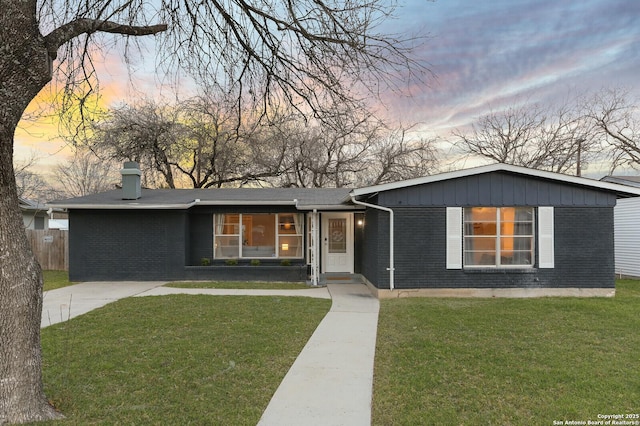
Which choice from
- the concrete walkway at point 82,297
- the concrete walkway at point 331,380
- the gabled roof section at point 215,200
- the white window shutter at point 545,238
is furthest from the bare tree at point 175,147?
the concrete walkway at point 331,380

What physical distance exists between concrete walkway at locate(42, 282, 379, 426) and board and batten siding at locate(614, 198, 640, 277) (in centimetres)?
1026

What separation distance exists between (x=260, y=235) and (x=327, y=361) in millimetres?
9174

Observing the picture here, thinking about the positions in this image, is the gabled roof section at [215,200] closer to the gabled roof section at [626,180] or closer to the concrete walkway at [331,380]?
the concrete walkway at [331,380]

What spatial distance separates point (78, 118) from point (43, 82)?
1.79m

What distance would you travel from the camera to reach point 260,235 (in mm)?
14102

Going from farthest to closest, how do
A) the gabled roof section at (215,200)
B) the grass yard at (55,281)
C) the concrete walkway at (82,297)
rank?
the gabled roof section at (215,200), the grass yard at (55,281), the concrete walkway at (82,297)

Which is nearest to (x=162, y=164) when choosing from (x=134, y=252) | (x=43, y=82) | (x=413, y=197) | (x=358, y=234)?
(x=134, y=252)

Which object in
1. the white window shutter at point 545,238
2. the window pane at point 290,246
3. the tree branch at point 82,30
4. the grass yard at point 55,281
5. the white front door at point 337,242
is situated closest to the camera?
the tree branch at point 82,30

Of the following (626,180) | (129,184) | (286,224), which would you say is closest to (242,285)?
(286,224)

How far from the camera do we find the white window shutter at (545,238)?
10.1 metres

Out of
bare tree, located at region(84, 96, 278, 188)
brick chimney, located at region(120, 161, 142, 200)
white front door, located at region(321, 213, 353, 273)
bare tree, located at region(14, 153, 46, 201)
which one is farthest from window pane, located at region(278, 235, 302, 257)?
bare tree, located at region(14, 153, 46, 201)

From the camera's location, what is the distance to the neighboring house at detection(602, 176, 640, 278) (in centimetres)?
1392

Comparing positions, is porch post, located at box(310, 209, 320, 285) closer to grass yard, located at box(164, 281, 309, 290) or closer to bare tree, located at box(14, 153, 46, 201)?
grass yard, located at box(164, 281, 309, 290)

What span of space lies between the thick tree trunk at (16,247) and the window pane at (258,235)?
1052cm
